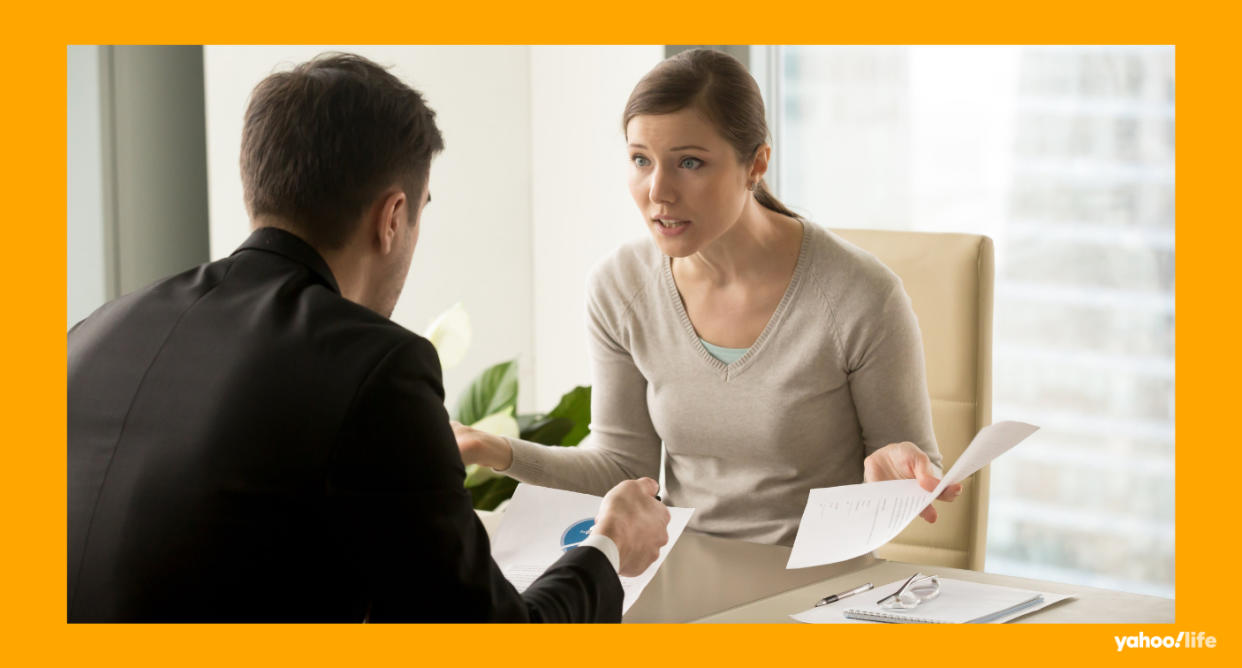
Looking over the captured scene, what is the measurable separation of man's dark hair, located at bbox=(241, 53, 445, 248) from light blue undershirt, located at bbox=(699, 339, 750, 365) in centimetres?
82

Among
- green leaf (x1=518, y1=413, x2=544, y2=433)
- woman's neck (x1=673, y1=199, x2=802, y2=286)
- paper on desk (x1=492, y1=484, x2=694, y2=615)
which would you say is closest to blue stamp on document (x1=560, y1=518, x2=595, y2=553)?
paper on desk (x1=492, y1=484, x2=694, y2=615)

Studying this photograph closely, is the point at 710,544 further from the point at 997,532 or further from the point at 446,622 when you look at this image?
the point at 997,532

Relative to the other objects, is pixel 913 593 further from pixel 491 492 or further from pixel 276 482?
pixel 491 492

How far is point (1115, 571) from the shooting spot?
Answer: 113 inches

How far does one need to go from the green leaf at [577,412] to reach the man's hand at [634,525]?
133cm

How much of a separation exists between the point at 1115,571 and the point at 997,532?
0.95 feet

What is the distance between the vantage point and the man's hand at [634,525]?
122cm

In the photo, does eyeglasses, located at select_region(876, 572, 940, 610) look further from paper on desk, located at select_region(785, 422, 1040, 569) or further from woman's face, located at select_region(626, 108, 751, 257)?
woman's face, located at select_region(626, 108, 751, 257)

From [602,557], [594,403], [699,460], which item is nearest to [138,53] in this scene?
[594,403]

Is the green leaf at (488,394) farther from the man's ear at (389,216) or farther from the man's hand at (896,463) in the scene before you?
the man's ear at (389,216)

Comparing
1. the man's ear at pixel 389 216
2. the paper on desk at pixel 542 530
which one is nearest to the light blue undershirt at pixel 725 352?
the paper on desk at pixel 542 530

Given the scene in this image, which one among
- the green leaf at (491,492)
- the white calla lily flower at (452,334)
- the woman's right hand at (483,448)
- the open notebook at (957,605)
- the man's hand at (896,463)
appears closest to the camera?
the open notebook at (957,605)

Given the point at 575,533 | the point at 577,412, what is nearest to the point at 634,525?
the point at 575,533

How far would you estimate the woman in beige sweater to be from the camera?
175cm
